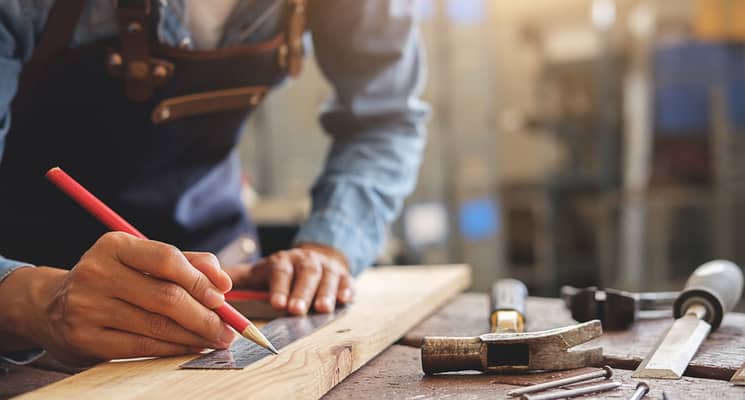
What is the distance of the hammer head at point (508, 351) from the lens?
0.93 m

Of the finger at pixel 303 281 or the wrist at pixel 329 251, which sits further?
the wrist at pixel 329 251

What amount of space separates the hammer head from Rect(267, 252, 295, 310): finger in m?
0.34

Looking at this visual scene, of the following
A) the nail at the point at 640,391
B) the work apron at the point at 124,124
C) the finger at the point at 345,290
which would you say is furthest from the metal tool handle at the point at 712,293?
the work apron at the point at 124,124

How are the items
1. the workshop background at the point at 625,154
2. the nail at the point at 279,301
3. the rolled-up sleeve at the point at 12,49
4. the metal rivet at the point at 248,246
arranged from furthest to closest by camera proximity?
the workshop background at the point at 625,154
the metal rivet at the point at 248,246
the nail at the point at 279,301
the rolled-up sleeve at the point at 12,49

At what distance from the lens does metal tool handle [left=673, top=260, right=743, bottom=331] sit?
46.1 inches

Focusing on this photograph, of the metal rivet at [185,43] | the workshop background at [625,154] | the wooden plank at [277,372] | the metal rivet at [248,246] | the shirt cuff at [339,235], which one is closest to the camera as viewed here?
the wooden plank at [277,372]

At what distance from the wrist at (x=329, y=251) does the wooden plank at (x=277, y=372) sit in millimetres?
147

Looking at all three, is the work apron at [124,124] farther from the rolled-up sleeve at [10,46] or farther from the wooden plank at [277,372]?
the wooden plank at [277,372]

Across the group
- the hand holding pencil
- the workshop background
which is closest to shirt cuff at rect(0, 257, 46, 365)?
the hand holding pencil

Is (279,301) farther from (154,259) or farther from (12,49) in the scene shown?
(12,49)

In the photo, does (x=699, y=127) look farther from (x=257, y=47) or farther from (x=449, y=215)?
(x=257, y=47)

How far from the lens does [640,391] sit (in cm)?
84

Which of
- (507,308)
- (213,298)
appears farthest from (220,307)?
(507,308)

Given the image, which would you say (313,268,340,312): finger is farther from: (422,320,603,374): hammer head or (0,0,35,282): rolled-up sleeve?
(0,0,35,282): rolled-up sleeve
